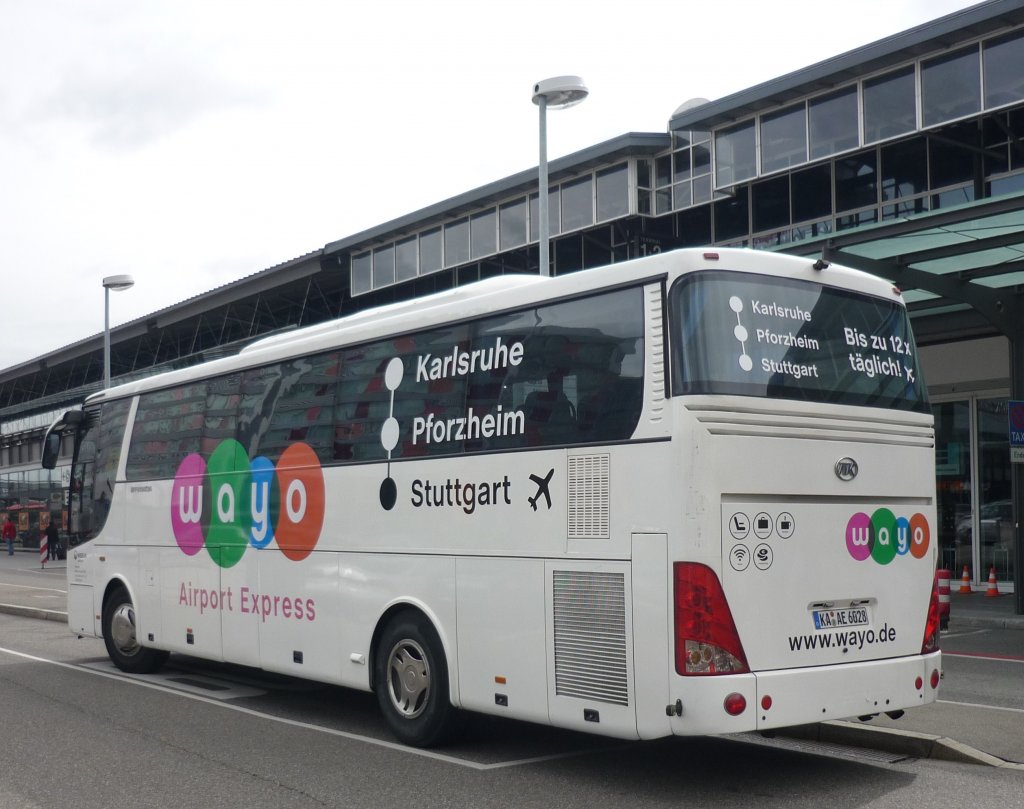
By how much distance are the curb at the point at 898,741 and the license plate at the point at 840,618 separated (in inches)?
46.2

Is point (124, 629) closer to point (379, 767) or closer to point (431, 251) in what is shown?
point (379, 767)

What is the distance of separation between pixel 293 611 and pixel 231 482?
1.63 metres

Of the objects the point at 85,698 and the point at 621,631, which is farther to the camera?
the point at 85,698

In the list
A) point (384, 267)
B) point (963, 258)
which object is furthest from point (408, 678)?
point (384, 267)

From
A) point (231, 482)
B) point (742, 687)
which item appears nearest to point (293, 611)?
point (231, 482)

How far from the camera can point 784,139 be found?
81.3ft

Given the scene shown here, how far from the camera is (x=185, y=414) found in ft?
39.3

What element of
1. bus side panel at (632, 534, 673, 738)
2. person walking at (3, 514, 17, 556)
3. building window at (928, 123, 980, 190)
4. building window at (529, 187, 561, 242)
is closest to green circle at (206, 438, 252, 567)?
bus side panel at (632, 534, 673, 738)

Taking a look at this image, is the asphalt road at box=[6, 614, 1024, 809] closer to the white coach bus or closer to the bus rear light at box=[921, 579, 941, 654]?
the white coach bus

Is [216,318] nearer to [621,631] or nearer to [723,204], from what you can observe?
[723,204]

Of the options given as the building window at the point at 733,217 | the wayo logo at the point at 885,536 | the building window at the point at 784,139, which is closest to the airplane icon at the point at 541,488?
the wayo logo at the point at 885,536

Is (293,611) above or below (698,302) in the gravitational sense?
below

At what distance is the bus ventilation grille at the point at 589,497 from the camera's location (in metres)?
7.18

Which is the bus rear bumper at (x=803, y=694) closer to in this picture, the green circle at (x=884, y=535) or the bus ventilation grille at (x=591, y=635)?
the bus ventilation grille at (x=591, y=635)
